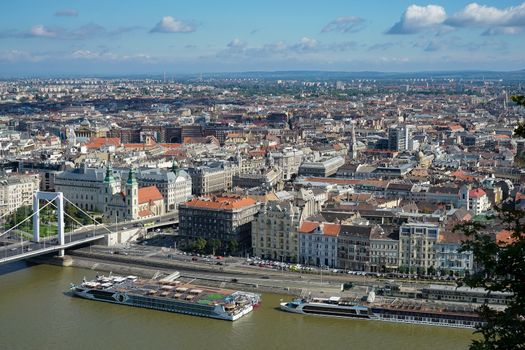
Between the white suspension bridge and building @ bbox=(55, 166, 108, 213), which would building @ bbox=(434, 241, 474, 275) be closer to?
the white suspension bridge

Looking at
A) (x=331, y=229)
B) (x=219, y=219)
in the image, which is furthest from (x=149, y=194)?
(x=331, y=229)

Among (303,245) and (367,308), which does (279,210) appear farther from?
(367,308)

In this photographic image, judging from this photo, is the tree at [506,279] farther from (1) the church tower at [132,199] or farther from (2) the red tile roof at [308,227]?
(1) the church tower at [132,199]

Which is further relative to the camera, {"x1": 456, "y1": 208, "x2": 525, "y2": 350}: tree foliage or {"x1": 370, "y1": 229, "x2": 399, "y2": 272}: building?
{"x1": 370, "y1": 229, "x2": 399, "y2": 272}: building

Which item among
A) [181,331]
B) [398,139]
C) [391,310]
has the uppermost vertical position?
[398,139]

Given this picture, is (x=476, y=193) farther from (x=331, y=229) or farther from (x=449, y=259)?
(x=331, y=229)

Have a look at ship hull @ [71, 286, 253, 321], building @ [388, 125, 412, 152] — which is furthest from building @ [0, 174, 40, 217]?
building @ [388, 125, 412, 152]
